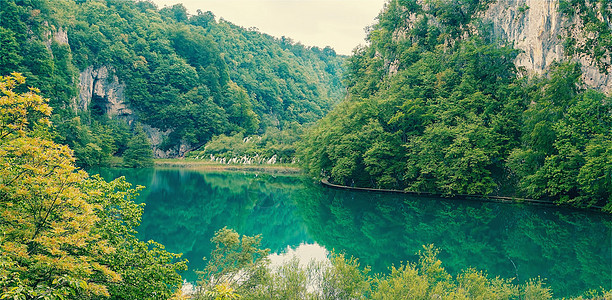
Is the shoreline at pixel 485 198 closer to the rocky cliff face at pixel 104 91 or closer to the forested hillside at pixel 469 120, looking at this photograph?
the forested hillside at pixel 469 120

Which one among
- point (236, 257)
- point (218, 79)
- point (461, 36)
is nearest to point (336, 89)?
point (218, 79)

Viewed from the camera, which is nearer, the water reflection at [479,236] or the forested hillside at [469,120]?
the water reflection at [479,236]

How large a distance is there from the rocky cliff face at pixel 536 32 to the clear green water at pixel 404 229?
11.5 m

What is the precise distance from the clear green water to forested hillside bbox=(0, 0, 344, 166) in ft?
97.1

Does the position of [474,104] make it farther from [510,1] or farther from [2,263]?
[2,263]

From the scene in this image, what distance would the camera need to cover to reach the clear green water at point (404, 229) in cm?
1591

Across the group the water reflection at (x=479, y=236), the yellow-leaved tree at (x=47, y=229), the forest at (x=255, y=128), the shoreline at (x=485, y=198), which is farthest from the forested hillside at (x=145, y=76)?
the yellow-leaved tree at (x=47, y=229)

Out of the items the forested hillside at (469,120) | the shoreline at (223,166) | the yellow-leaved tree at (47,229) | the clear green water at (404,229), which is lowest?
the shoreline at (223,166)

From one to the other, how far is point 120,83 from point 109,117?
735 centimetres

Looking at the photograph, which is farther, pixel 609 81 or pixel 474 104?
pixel 474 104

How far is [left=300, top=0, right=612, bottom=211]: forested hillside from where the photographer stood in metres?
27.5

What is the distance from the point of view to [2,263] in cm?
492

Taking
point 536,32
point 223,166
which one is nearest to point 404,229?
point 536,32

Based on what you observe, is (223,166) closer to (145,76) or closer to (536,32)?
(145,76)
